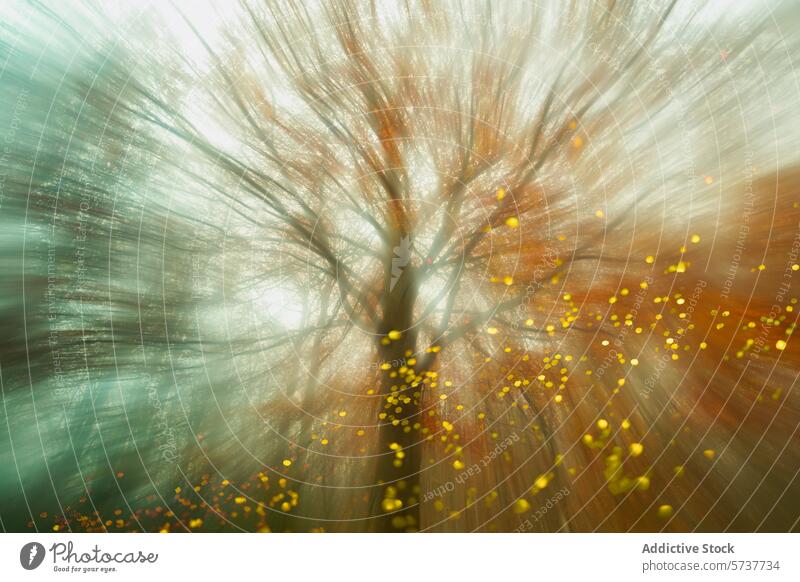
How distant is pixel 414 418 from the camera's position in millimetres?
1406

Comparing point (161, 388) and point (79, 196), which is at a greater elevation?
point (79, 196)

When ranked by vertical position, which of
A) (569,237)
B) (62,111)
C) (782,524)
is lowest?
(782,524)

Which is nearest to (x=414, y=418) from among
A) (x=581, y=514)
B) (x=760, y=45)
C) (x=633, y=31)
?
(x=581, y=514)

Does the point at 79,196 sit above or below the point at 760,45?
below

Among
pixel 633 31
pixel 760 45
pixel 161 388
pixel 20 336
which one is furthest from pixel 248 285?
pixel 760 45

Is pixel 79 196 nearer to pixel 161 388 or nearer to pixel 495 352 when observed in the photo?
pixel 161 388

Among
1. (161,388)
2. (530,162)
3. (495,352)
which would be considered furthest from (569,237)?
(161,388)

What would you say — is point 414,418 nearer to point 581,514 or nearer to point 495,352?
point 495,352

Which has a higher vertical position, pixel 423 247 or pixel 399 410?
pixel 423 247

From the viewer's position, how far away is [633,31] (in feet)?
4.64

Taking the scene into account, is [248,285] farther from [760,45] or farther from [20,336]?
[760,45]

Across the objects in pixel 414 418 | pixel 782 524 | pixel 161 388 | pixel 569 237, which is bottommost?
pixel 782 524

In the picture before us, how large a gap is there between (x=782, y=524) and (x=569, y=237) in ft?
3.07
